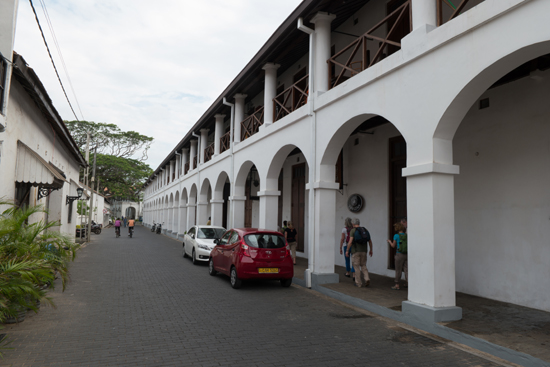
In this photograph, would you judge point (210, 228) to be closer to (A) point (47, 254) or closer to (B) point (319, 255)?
(B) point (319, 255)

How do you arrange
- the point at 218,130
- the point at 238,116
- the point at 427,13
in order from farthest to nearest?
1. the point at 218,130
2. the point at 238,116
3. the point at 427,13

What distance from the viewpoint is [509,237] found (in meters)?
7.36

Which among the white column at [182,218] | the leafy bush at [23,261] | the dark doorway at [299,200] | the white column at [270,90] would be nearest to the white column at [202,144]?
the white column at [182,218]

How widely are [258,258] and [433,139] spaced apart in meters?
4.89

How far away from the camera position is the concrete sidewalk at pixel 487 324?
4.79 metres

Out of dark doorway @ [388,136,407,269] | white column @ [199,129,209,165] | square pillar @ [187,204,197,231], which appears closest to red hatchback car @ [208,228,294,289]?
dark doorway @ [388,136,407,269]

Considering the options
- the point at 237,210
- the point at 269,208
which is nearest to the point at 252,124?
the point at 237,210

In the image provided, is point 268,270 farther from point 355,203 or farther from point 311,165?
point 355,203

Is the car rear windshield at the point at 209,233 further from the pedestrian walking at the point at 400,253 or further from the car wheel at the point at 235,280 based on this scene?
the pedestrian walking at the point at 400,253

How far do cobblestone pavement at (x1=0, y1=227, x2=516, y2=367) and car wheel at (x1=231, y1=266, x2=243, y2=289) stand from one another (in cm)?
19

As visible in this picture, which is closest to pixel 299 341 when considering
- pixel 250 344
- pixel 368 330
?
pixel 250 344

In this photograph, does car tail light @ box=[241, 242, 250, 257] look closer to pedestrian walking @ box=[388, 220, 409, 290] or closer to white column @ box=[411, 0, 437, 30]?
pedestrian walking @ box=[388, 220, 409, 290]

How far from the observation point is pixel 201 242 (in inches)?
541

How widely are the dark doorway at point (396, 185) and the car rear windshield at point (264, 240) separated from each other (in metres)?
3.29
